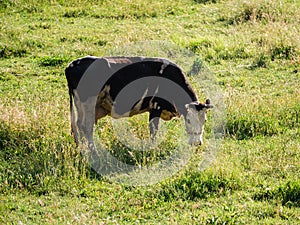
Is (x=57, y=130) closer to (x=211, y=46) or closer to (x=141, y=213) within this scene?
(x=141, y=213)

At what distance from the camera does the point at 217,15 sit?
62.0 ft

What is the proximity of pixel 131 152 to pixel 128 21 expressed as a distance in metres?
9.46

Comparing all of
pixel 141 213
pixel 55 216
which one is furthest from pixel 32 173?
pixel 141 213

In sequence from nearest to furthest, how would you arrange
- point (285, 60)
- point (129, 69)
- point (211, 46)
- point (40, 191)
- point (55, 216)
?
point (55, 216) → point (40, 191) → point (129, 69) → point (285, 60) → point (211, 46)

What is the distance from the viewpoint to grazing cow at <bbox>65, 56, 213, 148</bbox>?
10.1 meters

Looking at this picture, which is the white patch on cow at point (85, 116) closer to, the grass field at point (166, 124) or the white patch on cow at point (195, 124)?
the grass field at point (166, 124)

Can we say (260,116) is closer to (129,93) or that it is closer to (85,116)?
(129,93)

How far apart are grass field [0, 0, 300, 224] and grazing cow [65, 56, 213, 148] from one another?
370 millimetres

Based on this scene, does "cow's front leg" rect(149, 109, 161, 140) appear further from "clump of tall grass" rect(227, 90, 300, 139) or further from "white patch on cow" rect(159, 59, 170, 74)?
"clump of tall grass" rect(227, 90, 300, 139)

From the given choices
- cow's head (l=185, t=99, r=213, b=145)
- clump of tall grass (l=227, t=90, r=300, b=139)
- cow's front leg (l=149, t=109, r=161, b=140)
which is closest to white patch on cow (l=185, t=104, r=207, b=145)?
cow's head (l=185, t=99, r=213, b=145)

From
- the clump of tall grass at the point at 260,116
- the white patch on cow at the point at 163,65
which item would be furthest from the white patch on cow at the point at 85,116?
the clump of tall grass at the point at 260,116

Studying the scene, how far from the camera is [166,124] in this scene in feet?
36.9

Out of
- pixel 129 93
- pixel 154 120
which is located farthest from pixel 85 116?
pixel 154 120

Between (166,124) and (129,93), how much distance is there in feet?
4.16
